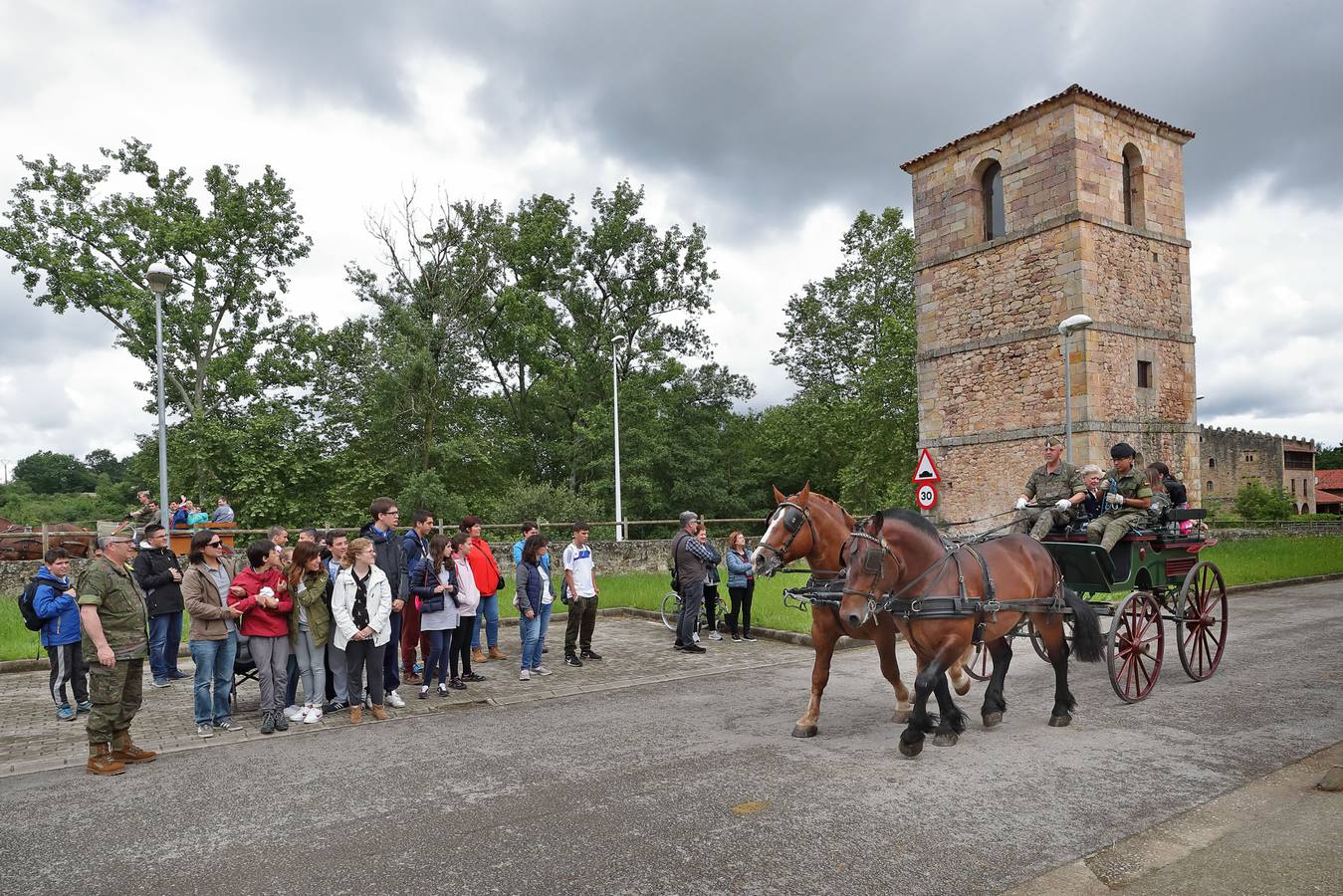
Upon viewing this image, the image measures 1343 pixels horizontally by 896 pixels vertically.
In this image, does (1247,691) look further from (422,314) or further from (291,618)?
(422,314)

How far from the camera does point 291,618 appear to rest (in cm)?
795

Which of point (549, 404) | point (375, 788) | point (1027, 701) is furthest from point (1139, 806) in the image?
point (549, 404)

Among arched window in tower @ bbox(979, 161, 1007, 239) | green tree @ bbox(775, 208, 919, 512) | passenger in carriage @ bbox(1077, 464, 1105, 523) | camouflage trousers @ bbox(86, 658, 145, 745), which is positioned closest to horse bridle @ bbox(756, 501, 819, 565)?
passenger in carriage @ bbox(1077, 464, 1105, 523)

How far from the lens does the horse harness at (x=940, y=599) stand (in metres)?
6.16

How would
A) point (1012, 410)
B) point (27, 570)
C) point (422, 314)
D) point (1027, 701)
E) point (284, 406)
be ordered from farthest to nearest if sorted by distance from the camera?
point (422, 314), point (284, 406), point (1012, 410), point (27, 570), point (1027, 701)

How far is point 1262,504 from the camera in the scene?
3703 centimetres

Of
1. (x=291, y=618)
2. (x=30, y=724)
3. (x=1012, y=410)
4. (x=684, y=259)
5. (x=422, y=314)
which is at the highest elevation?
(x=684, y=259)

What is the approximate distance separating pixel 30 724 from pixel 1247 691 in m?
12.0

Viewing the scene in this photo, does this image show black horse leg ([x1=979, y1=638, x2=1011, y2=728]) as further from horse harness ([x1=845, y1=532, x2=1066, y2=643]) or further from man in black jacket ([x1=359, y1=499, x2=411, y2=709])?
man in black jacket ([x1=359, y1=499, x2=411, y2=709])

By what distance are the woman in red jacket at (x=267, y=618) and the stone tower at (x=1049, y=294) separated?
17.9 meters

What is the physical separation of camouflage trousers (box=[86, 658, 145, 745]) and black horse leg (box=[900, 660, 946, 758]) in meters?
5.98

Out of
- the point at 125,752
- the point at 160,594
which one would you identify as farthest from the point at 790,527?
the point at 160,594

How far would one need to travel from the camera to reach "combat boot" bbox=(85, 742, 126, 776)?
628cm

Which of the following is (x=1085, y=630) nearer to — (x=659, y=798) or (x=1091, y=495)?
(x=1091, y=495)
